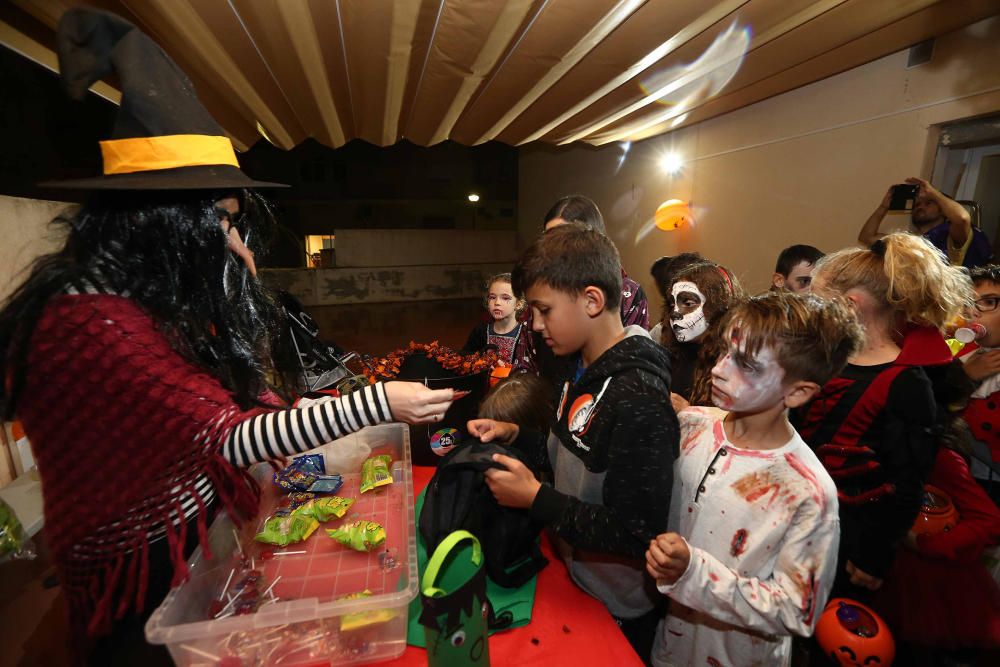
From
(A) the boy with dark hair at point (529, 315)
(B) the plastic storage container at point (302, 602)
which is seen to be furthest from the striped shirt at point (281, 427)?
(A) the boy with dark hair at point (529, 315)

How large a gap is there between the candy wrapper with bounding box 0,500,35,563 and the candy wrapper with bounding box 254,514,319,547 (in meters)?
1.44

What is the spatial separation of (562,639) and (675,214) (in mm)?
5491

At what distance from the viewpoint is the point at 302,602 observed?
37.6 inches

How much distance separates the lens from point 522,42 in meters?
3.05

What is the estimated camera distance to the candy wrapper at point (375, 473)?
1.53 m

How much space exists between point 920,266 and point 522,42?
9.04 ft

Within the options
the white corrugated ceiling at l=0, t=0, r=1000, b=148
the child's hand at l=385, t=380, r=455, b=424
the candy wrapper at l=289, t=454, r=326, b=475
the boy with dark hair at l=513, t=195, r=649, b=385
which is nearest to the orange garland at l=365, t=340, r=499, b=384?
the boy with dark hair at l=513, t=195, r=649, b=385

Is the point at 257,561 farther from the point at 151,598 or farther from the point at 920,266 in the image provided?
the point at 920,266

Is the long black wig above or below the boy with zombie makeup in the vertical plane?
above

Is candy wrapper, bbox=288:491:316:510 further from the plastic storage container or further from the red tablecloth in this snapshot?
the red tablecloth

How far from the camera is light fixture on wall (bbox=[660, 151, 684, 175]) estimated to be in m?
5.73

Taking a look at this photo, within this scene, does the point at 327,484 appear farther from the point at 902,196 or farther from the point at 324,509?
the point at 902,196

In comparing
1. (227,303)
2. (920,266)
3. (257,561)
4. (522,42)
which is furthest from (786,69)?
(257,561)

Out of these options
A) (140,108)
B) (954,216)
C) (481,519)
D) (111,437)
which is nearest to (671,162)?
(954,216)
